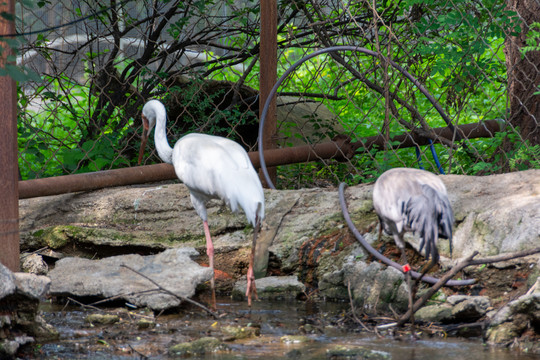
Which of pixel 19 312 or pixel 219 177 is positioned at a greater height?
pixel 219 177

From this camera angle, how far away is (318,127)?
245 inches

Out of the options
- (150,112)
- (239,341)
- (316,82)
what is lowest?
(239,341)

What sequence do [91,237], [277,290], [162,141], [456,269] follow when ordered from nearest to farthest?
1. [456,269]
2. [277,290]
3. [91,237]
4. [162,141]

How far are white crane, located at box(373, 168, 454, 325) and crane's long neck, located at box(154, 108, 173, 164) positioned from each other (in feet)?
5.25

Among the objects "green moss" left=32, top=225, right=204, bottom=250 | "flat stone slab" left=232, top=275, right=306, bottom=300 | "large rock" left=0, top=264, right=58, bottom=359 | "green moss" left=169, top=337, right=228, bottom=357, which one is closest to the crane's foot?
"flat stone slab" left=232, top=275, right=306, bottom=300

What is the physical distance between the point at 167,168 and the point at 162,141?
492 mm

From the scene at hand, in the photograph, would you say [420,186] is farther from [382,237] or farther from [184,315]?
[184,315]

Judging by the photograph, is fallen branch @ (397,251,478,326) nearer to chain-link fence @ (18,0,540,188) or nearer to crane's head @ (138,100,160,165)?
chain-link fence @ (18,0,540,188)

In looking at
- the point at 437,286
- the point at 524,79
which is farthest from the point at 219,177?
the point at 524,79

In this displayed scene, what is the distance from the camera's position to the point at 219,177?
3.93m

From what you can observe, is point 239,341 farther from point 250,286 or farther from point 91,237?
point 91,237

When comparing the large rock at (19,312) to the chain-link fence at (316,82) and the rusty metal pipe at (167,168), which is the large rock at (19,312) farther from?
the chain-link fence at (316,82)

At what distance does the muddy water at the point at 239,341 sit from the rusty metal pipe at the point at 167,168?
114cm

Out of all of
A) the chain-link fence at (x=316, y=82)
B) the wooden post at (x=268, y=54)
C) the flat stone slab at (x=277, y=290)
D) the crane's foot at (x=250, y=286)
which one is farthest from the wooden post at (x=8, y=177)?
the wooden post at (x=268, y=54)
